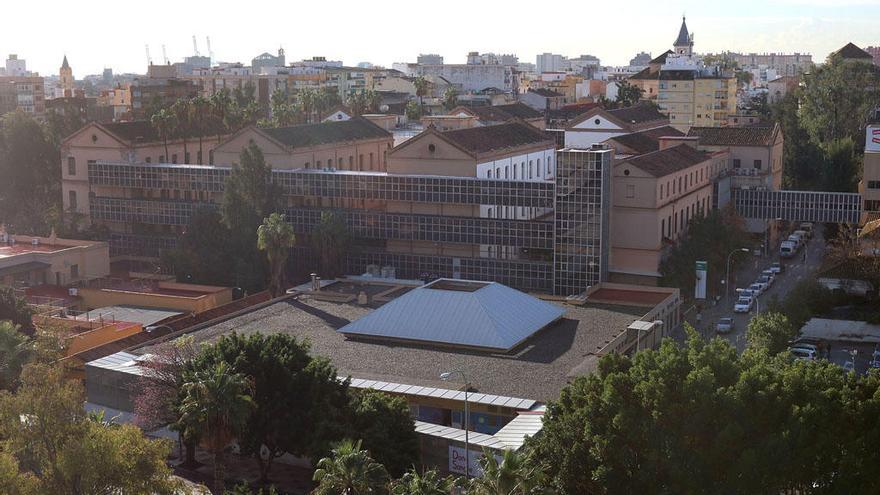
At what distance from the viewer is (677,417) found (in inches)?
1389

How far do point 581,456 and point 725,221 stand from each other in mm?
52120

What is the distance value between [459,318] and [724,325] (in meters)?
18.8

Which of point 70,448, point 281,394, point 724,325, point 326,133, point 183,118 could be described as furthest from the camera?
point 183,118

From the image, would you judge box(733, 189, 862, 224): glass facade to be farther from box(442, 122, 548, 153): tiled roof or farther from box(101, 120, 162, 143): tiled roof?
box(101, 120, 162, 143): tiled roof

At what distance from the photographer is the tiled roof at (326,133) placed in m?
84.2

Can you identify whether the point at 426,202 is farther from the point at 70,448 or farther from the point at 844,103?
the point at 844,103

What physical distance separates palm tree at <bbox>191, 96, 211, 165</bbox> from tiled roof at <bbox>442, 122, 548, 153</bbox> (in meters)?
24.3

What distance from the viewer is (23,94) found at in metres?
166

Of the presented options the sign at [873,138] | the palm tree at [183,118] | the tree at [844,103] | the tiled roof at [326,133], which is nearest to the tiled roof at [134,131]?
the palm tree at [183,118]

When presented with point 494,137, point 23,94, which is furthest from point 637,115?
point 23,94

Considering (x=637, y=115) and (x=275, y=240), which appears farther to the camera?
(x=637, y=115)

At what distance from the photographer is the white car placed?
71.8 m

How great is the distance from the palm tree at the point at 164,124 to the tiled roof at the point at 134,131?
0.62m

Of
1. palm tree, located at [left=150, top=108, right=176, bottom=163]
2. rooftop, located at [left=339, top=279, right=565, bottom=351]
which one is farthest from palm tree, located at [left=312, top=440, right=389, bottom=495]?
palm tree, located at [left=150, top=108, right=176, bottom=163]
